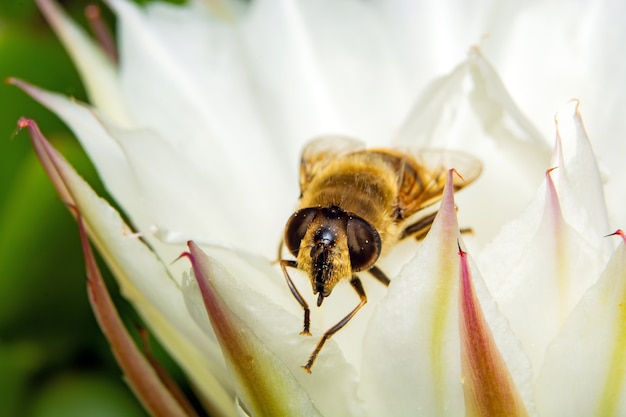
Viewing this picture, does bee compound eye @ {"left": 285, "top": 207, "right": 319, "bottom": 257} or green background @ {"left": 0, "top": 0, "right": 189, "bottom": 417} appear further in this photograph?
green background @ {"left": 0, "top": 0, "right": 189, "bottom": 417}

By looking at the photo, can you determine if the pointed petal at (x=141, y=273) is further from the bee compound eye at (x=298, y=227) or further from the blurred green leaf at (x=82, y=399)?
the blurred green leaf at (x=82, y=399)

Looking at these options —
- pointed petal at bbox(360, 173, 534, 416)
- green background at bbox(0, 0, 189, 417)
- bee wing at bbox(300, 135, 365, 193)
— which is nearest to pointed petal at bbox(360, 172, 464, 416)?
pointed petal at bbox(360, 173, 534, 416)

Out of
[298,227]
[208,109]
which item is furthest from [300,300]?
[208,109]

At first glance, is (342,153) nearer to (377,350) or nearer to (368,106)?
(368,106)

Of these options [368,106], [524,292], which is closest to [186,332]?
[524,292]

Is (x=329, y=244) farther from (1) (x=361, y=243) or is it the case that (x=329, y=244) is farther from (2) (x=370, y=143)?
(2) (x=370, y=143)

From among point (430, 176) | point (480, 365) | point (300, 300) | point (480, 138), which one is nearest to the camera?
point (480, 365)

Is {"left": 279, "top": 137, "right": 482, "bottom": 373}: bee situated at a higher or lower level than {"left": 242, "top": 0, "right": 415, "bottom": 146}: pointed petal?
lower

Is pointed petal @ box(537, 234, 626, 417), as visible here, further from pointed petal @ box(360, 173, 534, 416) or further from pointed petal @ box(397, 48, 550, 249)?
pointed petal @ box(397, 48, 550, 249)
